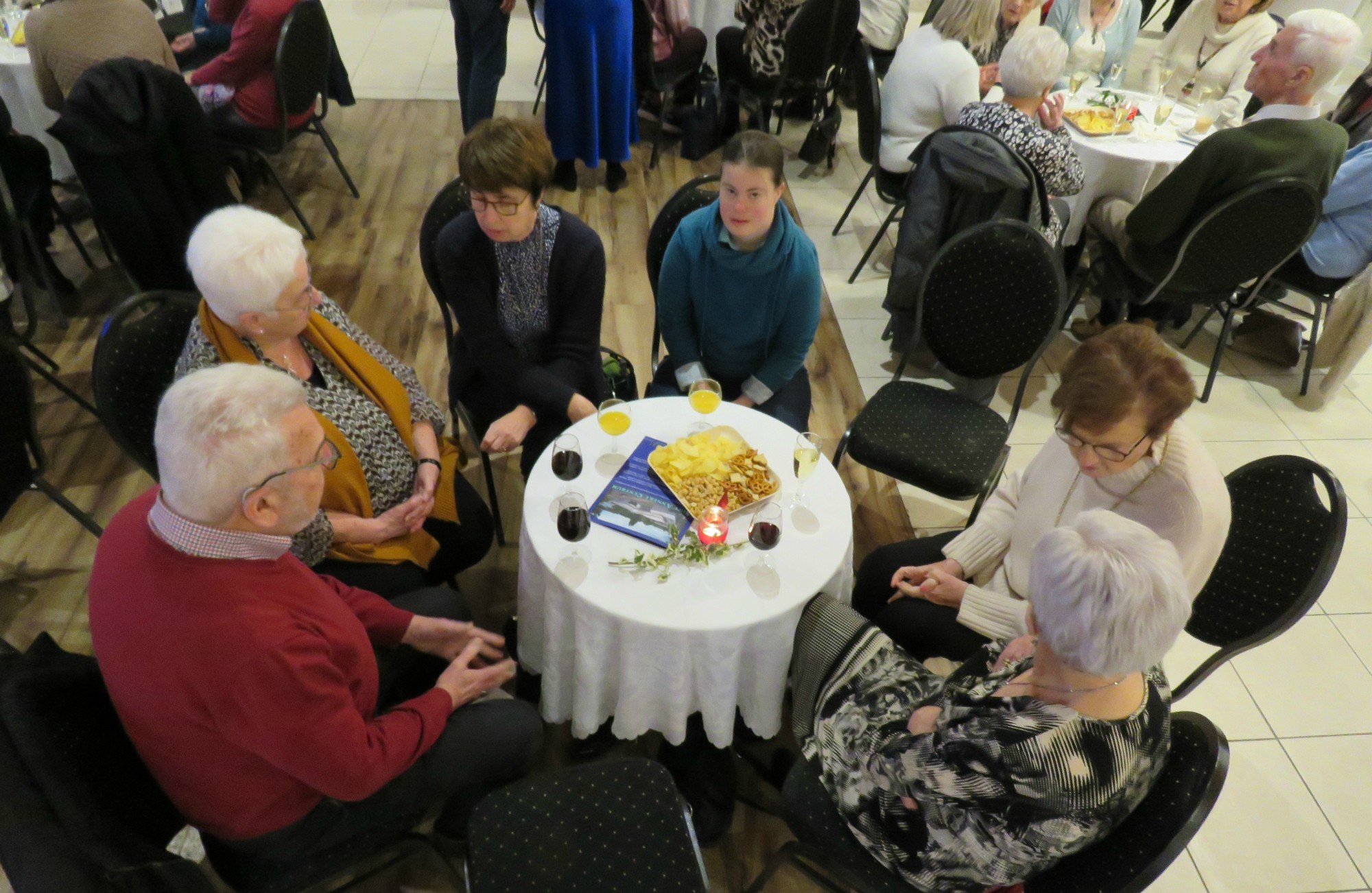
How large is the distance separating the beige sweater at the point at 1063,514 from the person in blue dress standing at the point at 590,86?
3171mm

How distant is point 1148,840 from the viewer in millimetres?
1329

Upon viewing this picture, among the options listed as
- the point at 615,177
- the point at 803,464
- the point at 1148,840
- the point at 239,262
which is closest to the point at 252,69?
the point at 615,177

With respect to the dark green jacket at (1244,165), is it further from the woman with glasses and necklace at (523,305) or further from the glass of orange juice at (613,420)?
the glass of orange juice at (613,420)

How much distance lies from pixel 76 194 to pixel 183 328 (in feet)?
10.5

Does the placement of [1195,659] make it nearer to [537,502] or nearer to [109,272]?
[537,502]

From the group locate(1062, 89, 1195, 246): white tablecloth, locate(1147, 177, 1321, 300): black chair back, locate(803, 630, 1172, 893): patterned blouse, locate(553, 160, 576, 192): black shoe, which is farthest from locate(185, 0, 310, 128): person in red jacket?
locate(1147, 177, 1321, 300): black chair back

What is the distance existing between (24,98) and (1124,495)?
4592 millimetres

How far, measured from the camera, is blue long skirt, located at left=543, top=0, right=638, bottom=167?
13.9ft

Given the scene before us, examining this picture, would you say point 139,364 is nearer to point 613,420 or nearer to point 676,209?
point 613,420

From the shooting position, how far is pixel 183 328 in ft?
6.58

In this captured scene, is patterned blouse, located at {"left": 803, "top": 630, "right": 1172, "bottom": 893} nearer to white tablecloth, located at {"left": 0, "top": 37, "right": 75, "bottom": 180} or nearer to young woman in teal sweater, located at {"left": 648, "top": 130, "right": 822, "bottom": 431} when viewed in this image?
young woman in teal sweater, located at {"left": 648, "top": 130, "right": 822, "bottom": 431}

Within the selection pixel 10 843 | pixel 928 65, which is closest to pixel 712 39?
pixel 928 65

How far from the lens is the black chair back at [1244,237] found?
2783mm

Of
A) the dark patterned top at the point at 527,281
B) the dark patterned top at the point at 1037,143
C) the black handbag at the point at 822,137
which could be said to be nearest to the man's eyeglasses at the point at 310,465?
the dark patterned top at the point at 527,281
